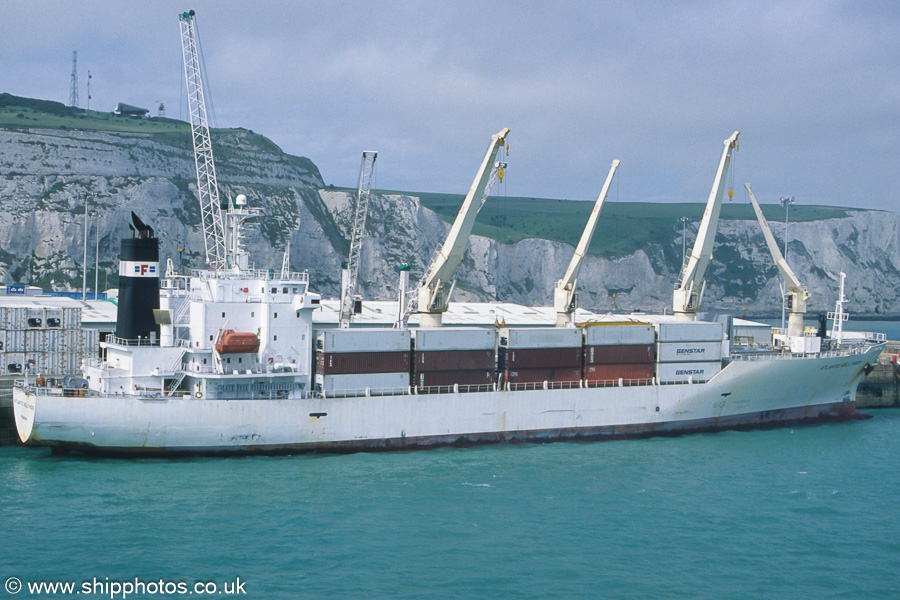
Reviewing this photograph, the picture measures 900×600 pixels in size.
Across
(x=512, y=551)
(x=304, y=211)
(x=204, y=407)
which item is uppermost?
(x=304, y=211)

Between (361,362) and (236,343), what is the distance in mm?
5642

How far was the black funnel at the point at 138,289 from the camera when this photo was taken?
3409 centimetres

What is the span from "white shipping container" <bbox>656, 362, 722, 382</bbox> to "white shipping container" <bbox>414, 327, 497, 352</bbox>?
9.46 metres

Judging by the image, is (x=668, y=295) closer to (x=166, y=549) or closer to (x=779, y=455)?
(x=779, y=455)

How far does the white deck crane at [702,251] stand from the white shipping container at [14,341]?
119 feet

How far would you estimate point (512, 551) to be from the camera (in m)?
23.5

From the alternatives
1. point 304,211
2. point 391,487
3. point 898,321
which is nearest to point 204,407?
point 391,487

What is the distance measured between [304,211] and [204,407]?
76456 millimetres

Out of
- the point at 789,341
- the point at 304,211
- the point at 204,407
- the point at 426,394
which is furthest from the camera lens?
the point at 304,211

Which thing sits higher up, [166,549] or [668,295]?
[668,295]

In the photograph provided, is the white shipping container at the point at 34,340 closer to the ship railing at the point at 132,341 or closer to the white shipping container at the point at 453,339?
the ship railing at the point at 132,341

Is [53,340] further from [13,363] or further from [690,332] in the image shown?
[690,332]

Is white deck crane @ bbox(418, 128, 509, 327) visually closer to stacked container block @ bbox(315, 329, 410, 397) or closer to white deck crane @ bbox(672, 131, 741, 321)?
stacked container block @ bbox(315, 329, 410, 397)

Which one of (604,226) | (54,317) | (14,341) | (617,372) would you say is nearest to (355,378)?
(617,372)
